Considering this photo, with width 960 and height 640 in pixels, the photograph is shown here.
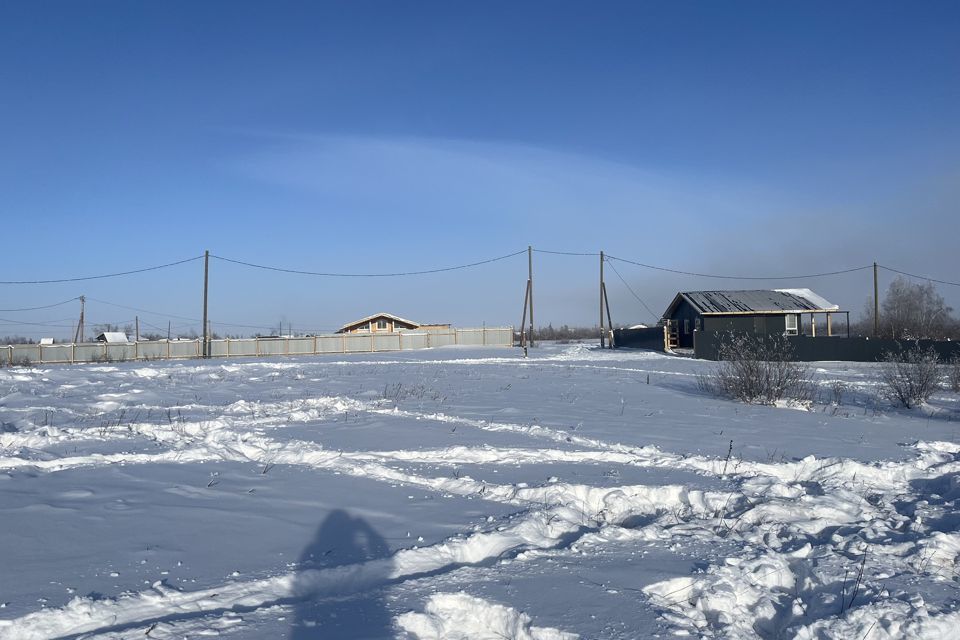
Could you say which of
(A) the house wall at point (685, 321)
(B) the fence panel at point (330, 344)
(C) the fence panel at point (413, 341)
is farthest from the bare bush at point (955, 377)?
(B) the fence panel at point (330, 344)

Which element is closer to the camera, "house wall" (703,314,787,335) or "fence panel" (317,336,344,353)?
"house wall" (703,314,787,335)

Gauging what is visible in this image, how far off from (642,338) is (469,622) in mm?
42582

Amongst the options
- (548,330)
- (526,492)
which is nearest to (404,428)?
(526,492)

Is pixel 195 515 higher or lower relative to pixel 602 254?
lower

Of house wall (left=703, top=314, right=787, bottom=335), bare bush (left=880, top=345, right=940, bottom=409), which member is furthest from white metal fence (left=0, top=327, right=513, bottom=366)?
bare bush (left=880, top=345, right=940, bottom=409)

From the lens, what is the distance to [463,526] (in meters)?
5.64

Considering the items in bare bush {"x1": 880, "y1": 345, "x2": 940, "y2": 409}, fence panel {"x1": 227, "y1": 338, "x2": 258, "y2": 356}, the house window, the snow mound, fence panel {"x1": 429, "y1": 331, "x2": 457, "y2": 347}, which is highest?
the house window

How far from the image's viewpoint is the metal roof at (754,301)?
144 ft

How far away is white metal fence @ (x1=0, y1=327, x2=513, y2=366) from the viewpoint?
148ft

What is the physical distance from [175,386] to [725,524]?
49.1 ft

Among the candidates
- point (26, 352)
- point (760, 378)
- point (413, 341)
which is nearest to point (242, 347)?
point (413, 341)

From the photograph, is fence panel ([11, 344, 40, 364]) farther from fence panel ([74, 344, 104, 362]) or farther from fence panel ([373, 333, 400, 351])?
fence panel ([373, 333, 400, 351])

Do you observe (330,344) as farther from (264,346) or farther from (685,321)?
(685,321)

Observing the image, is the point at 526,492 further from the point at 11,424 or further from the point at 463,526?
the point at 11,424
